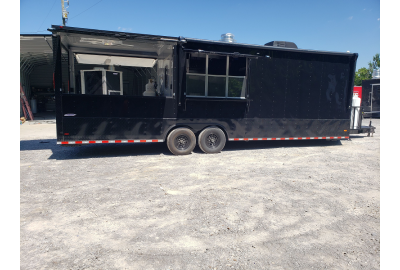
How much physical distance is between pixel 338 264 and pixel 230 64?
7.02 meters

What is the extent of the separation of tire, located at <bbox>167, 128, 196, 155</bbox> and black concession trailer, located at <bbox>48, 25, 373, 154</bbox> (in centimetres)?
3

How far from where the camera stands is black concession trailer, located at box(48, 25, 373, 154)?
8.02 metres

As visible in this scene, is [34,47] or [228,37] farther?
[34,47]

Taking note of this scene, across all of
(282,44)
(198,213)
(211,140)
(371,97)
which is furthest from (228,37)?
(371,97)

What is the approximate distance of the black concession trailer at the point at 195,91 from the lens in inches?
316

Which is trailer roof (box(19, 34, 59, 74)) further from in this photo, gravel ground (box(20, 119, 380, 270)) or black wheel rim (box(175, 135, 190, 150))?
gravel ground (box(20, 119, 380, 270))

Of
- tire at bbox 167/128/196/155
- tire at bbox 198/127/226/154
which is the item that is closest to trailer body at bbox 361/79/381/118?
tire at bbox 198/127/226/154

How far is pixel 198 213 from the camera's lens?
4.44 metres

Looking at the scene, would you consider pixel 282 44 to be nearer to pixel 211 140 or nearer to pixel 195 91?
pixel 195 91

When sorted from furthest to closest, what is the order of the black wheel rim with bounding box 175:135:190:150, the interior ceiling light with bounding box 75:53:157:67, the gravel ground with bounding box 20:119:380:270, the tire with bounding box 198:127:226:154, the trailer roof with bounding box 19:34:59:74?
the trailer roof with bounding box 19:34:59:74
the interior ceiling light with bounding box 75:53:157:67
the tire with bounding box 198:127:226:154
the black wheel rim with bounding box 175:135:190:150
the gravel ground with bounding box 20:119:380:270

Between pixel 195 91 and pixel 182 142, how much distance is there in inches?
66.9

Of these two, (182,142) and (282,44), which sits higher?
(282,44)

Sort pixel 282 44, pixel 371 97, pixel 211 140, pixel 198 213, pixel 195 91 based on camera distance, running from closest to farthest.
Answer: pixel 198 213, pixel 195 91, pixel 211 140, pixel 282 44, pixel 371 97
